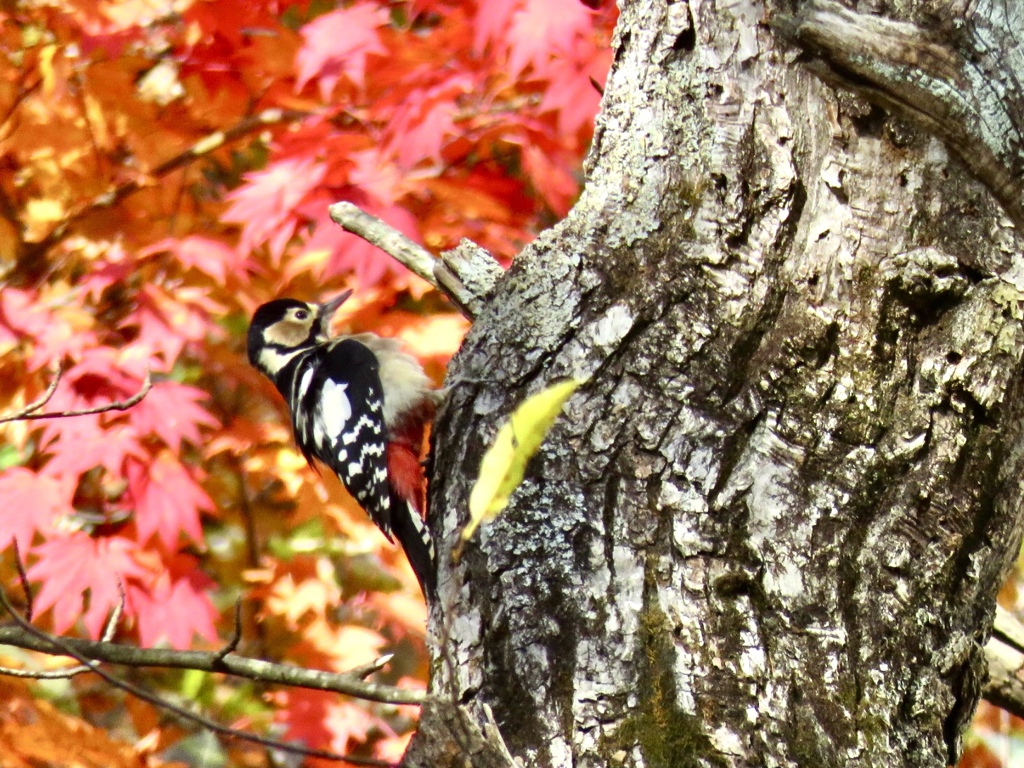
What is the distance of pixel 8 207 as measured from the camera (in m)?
3.99

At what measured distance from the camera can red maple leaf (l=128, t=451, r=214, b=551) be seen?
3348 mm

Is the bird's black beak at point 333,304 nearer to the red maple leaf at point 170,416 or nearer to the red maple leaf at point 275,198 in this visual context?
the red maple leaf at point 275,198

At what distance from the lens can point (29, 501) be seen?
3.17 metres

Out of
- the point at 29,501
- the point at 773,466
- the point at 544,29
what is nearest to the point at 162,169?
the point at 29,501

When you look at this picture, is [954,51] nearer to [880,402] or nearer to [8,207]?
[880,402]

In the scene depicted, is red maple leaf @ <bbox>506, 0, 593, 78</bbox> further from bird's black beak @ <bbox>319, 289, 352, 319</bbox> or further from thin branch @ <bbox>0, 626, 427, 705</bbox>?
thin branch @ <bbox>0, 626, 427, 705</bbox>

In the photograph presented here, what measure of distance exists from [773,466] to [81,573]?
89.7 inches

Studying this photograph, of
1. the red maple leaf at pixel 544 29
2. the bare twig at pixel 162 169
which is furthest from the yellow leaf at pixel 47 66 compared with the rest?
the red maple leaf at pixel 544 29

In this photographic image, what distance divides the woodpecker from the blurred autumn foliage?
12 cm

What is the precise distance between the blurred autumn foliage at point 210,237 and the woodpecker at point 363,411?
119mm

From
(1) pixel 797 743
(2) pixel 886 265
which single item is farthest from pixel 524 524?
(2) pixel 886 265

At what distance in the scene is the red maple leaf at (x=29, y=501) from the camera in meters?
3.14

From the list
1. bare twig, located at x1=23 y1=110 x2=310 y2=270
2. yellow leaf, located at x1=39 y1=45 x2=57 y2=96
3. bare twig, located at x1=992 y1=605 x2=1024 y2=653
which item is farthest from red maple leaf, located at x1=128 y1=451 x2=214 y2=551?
bare twig, located at x1=992 y1=605 x2=1024 y2=653

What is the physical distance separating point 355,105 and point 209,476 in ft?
5.14
